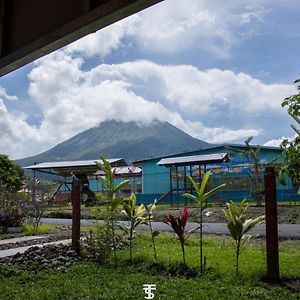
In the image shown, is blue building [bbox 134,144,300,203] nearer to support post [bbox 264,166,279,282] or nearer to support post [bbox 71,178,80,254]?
support post [bbox 71,178,80,254]

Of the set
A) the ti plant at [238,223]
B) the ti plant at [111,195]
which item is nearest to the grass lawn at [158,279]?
the ti plant at [238,223]

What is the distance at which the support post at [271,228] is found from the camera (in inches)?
249

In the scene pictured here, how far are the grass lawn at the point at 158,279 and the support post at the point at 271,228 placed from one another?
8.2 inches

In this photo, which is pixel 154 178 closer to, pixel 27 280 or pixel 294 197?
pixel 294 197

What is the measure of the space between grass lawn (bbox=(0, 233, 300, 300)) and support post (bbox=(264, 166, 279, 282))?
0.68ft

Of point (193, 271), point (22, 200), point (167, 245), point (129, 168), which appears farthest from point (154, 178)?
point (193, 271)

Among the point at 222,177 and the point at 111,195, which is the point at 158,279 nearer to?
the point at 111,195

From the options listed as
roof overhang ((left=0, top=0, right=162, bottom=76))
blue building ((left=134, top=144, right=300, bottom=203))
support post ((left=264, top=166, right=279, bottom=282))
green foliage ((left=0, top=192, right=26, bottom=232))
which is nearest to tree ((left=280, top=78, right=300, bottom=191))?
support post ((left=264, top=166, right=279, bottom=282))

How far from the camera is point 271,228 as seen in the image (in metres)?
6.48

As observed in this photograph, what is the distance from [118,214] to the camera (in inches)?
329

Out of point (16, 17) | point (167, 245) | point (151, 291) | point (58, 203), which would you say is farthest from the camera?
point (58, 203)

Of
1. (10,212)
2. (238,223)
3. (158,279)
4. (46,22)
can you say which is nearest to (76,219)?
(158,279)

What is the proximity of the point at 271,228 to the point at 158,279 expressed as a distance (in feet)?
6.01

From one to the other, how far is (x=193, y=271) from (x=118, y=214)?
213 centimetres
